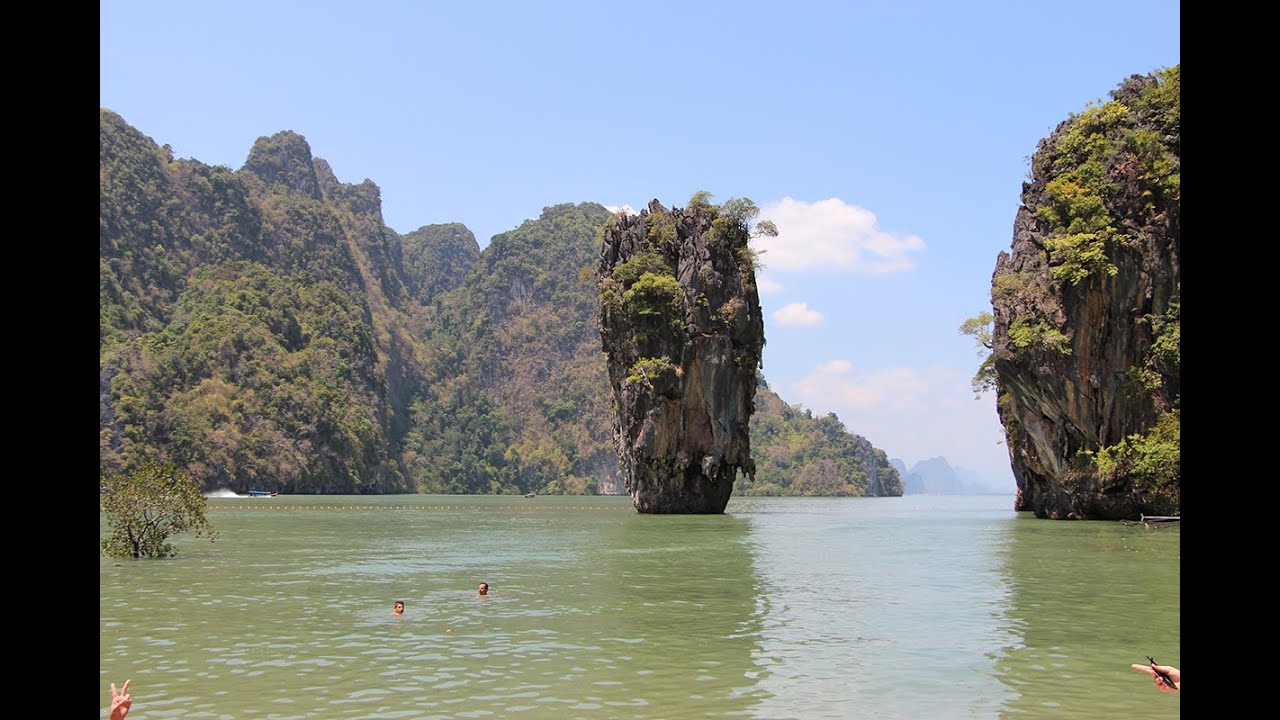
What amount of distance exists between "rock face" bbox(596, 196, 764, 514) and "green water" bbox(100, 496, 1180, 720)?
75.0ft

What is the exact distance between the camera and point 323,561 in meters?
29.3

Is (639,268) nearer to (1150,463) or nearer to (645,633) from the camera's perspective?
(1150,463)

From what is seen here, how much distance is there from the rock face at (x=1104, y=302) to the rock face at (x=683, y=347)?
1431cm

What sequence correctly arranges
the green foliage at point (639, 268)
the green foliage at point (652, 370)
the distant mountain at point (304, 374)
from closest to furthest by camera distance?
the green foliage at point (652, 370), the green foliage at point (639, 268), the distant mountain at point (304, 374)

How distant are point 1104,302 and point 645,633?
108ft

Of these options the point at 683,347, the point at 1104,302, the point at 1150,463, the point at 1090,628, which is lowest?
the point at 1090,628

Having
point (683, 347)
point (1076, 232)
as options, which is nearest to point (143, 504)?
point (683, 347)

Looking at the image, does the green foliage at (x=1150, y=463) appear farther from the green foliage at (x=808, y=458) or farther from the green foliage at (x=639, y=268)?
the green foliage at (x=808, y=458)

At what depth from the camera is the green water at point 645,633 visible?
38.1ft

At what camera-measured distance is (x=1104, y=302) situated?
43312mm

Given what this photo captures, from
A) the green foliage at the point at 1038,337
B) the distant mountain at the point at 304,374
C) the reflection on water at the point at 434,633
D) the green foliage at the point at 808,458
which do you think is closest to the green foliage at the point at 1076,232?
the green foliage at the point at 1038,337
